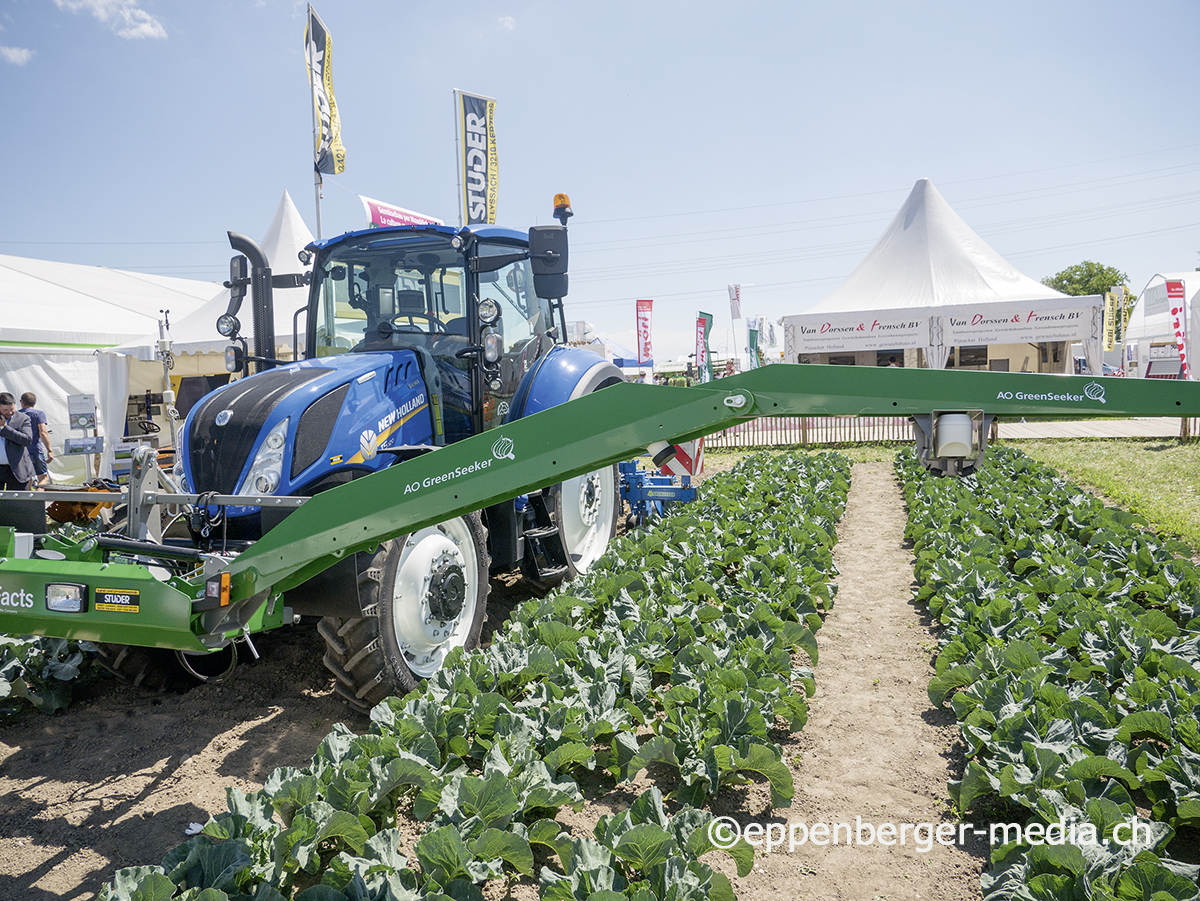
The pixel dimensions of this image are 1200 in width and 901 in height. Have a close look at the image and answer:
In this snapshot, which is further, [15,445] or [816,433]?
[816,433]

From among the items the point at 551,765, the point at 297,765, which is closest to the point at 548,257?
the point at 551,765

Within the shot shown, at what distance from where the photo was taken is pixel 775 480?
9.06m

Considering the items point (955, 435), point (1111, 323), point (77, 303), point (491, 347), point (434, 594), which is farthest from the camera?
point (1111, 323)

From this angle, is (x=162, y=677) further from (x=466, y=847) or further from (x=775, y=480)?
(x=775, y=480)

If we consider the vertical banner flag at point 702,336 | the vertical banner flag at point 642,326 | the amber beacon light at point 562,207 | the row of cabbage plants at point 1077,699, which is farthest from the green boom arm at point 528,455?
the vertical banner flag at point 642,326

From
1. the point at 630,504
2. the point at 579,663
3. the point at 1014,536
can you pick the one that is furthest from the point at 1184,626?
the point at 630,504

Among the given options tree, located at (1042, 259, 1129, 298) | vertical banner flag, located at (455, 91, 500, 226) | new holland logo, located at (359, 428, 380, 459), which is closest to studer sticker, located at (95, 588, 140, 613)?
new holland logo, located at (359, 428, 380, 459)

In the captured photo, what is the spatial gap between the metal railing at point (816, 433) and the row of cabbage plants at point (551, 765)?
1098 centimetres

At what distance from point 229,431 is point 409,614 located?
1.25m

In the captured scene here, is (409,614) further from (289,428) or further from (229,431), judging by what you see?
(229,431)

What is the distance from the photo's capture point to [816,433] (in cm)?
1595

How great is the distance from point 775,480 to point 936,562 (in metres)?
3.79

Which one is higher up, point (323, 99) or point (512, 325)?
Result: point (323, 99)

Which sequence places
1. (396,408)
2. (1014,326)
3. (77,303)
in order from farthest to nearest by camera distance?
1. (1014,326)
2. (77,303)
3. (396,408)
